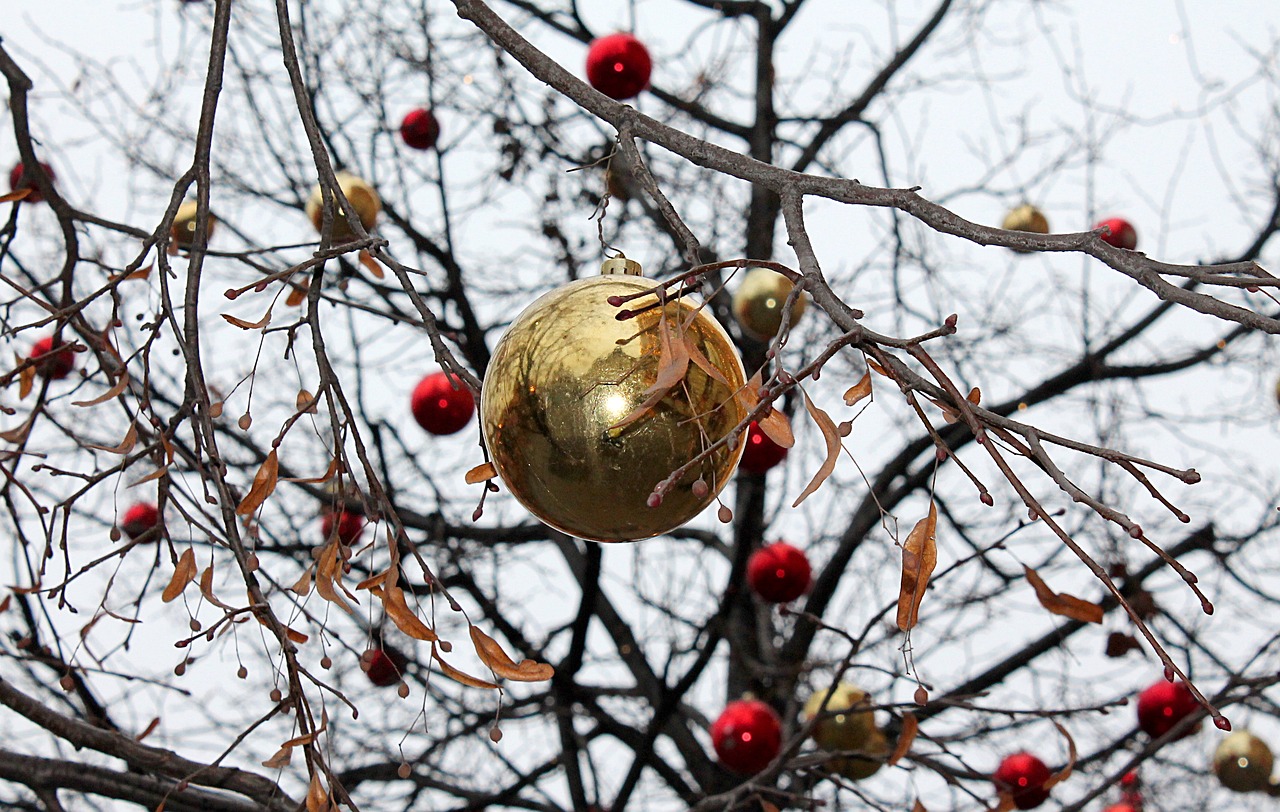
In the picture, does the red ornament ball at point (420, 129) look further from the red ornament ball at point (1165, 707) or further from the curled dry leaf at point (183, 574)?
the red ornament ball at point (1165, 707)

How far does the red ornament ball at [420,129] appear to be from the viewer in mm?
4789

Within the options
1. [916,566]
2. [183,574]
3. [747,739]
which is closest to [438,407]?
[747,739]

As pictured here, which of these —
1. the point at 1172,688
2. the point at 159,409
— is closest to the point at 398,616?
the point at 1172,688

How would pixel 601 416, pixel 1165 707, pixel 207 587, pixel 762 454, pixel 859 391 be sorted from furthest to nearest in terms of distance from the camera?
pixel 1165 707 < pixel 762 454 < pixel 207 587 < pixel 601 416 < pixel 859 391


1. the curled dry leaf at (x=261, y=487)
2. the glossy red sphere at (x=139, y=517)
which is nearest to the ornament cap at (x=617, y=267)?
the curled dry leaf at (x=261, y=487)

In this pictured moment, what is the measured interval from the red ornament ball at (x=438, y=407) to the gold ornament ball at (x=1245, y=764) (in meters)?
3.11

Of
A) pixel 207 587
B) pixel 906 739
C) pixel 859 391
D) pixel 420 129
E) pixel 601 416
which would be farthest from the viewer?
pixel 420 129

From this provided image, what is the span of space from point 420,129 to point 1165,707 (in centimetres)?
362

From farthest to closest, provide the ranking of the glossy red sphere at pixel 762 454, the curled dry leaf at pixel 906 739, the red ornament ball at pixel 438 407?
1. the red ornament ball at pixel 438 407
2. the glossy red sphere at pixel 762 454
3. the curled dry leaf at pixel 906 739

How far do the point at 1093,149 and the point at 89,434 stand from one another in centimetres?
523

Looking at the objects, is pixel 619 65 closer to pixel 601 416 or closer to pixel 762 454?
pixel 762 454

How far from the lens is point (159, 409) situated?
18.2 ft

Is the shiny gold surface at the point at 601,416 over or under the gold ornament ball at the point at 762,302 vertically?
under

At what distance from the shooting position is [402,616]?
5.25ft
